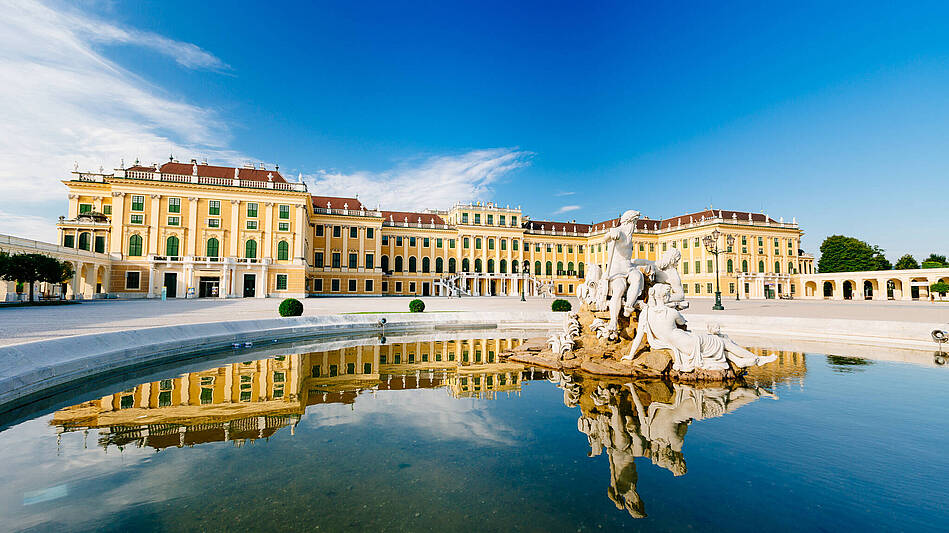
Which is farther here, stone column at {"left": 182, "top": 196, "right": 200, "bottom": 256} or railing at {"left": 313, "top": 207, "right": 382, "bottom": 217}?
railing at {"left": 313, "top": 207, "right": 382, "bottom": 217}

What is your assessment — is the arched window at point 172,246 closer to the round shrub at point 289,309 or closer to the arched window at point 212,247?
the arched window at point 212,247

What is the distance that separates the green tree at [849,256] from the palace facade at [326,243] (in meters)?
3.12

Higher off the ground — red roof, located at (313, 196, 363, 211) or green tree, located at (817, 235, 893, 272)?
red roof, located at (313, 196, 363, 211)

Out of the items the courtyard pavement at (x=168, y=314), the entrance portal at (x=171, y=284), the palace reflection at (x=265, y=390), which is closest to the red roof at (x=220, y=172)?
the entrance portal at (x=171, y=284)

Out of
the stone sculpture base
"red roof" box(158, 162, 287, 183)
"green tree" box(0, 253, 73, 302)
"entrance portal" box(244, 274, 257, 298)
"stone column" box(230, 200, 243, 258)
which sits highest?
"red roof" box(158, 162, 287, 183)

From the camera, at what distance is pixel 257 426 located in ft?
15.6

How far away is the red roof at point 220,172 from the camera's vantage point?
36938mm

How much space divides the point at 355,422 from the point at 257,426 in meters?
1.10

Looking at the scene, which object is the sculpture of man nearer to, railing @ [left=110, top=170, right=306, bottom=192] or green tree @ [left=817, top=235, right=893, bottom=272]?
railing @ [left=110, top=170, right=306, bottom=192]

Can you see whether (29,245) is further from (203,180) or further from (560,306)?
(560,306)

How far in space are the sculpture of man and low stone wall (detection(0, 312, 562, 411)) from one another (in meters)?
6.81

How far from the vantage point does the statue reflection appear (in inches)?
143

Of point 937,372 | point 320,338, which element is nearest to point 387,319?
point 320,338

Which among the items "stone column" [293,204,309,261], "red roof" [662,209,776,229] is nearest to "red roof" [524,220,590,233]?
"red roof" [662,209,776,229]
